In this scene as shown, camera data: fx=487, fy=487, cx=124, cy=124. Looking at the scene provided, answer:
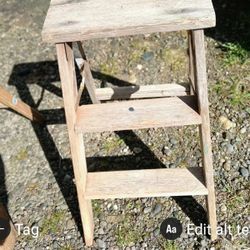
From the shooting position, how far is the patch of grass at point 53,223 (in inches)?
102

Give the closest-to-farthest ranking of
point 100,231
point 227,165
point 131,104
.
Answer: point 131,104
point 100,231
point 227,165

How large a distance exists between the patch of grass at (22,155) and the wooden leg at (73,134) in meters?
0.70

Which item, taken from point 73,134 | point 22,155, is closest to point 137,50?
point 22,155

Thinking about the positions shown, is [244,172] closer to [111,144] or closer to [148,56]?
[111,144]

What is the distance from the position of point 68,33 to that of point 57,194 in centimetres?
116

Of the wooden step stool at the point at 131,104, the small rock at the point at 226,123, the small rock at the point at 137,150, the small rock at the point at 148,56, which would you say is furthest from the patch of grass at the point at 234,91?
the wooden step stool at the point at 131,104

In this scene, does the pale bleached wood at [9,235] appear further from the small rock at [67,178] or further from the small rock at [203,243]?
the small rock at [203,243]

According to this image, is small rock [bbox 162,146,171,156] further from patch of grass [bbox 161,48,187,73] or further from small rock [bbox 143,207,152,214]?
patch of grass [bbox 161,48,187,73]

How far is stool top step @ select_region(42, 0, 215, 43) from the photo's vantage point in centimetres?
187

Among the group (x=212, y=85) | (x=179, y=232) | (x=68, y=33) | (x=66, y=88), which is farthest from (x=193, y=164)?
(x=68, y=33)

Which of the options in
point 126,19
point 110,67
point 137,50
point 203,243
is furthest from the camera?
point 137,50

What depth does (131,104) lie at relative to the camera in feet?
7.32

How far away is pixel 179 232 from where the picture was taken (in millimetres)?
2508

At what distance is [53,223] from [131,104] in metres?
0.85
